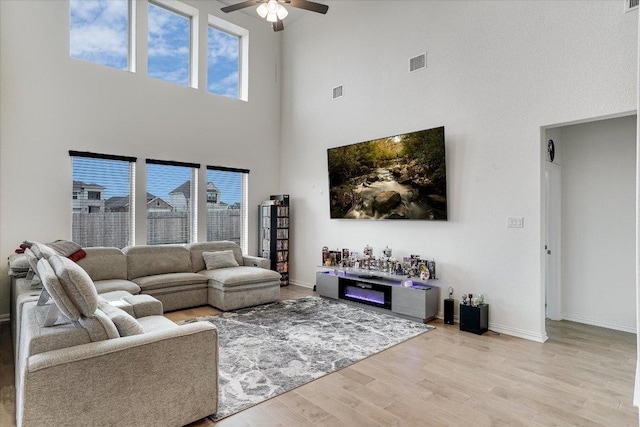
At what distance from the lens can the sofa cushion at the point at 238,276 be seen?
198 inches

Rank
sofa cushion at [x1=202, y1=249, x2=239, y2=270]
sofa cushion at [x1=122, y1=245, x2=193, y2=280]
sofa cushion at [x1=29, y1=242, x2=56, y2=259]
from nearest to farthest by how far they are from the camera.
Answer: sofa cushion at [x1=29, y1=242, x2=56, y2=259]
sofa cushion at [x1=122, y1=245, x2=193, y2=280]
sofa cushion at [x1=202, y1=249, x2=239, y2=270]

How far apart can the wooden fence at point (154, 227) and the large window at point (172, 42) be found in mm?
2344

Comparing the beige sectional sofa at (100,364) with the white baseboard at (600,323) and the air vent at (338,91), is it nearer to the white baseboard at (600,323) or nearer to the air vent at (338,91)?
the white baseboard at (600,323)

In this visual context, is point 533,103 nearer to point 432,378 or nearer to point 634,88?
point 634,88

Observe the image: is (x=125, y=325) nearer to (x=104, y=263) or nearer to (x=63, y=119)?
(x=104, y=263)

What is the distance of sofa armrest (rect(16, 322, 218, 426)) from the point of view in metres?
1.79

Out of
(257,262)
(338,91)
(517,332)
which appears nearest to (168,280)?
(257,262)

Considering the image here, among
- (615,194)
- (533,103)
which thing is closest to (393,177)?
(533,103)

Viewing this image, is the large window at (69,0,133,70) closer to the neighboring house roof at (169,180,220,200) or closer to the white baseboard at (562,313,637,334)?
Answer: the neighboring house roof at (169,180,220,200)

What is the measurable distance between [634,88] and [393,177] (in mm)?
2743

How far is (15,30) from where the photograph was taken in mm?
4703

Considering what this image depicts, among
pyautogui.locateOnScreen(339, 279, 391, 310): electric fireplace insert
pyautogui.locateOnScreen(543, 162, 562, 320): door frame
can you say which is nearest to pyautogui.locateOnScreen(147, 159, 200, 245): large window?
pyautogui.locateOnScreen(339, 279, 391, 310): electric fireplace insert

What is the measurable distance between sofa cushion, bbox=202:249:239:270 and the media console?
1455mm

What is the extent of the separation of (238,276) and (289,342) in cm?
161
